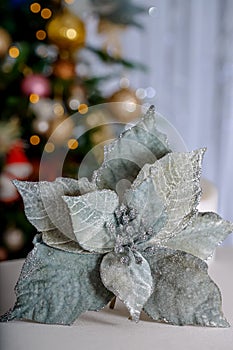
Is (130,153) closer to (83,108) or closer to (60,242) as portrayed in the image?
Answer: (60,242)

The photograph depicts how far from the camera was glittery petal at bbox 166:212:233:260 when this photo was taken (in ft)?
2.46

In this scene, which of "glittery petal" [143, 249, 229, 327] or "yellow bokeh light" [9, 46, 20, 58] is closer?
"glittery petal" [143, 249, 229, 327]


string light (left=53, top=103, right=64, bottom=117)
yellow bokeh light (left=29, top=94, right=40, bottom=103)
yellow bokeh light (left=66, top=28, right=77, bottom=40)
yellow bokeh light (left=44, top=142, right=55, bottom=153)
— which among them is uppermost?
yellow bokeh light (left=66, top=28, right=77, bottom=40)

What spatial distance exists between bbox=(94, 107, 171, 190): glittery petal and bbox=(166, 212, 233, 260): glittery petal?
0.08m

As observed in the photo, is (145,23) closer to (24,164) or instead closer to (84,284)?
(24,164)

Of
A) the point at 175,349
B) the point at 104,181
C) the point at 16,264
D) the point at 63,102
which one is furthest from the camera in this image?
the point at 63,102

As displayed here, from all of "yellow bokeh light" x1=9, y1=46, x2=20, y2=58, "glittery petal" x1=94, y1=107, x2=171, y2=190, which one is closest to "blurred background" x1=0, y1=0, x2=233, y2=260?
"yellow bokeh light" x1=9, y1=46, x2=20, y2=58

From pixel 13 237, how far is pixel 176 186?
3.87 feet

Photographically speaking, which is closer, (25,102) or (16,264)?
(16,264)

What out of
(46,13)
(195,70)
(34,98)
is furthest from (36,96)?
(195,70)

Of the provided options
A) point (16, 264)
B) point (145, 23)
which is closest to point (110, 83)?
point (145, 23)

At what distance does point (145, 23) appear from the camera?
8.03ft

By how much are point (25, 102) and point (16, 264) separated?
3.00 feet

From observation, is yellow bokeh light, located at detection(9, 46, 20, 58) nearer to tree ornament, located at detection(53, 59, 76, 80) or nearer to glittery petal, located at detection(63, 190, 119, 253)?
tree ornament, located at detection(53, 59, 76, 80)
